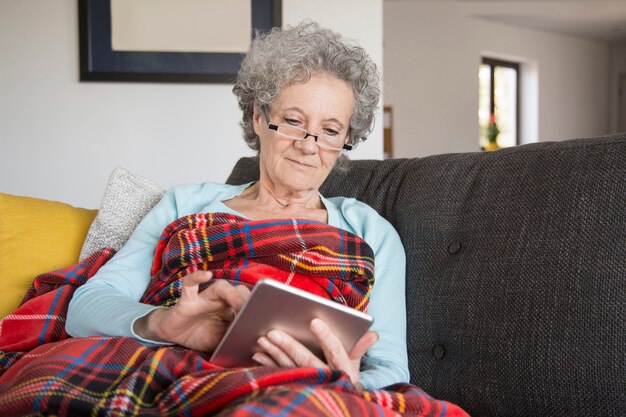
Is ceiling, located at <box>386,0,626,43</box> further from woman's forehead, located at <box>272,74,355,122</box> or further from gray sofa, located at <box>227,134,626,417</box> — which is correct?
gray sofa, located at <box>227,134,626,417</box>

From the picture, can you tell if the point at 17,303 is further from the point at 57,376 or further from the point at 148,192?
the point at 57,376

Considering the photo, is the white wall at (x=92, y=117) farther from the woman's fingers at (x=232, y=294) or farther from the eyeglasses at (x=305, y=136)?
the woman's fingers at (x=232, y=294)

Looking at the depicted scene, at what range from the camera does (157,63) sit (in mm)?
3045

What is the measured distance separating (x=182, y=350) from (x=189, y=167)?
6.69 feet

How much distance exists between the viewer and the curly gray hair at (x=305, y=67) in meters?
1.56

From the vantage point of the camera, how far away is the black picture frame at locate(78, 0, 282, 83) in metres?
3.03

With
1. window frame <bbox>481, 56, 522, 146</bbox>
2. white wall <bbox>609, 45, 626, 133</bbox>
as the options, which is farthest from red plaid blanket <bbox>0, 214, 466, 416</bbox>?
white wall <bbox>609, 45, 626, 133</bbox>

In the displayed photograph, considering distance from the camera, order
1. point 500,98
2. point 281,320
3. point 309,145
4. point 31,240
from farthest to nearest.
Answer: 1. point 500,98
2. point 31,240
3. point 309,145
4. point 281,320

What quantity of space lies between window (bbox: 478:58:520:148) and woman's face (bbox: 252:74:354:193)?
6.80 meters

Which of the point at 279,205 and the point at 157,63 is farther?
the point at 157,63

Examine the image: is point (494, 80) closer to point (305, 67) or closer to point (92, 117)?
point (92, 117)

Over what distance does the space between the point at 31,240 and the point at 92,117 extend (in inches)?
56.2

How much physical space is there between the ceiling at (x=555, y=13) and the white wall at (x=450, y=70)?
0.41 ft

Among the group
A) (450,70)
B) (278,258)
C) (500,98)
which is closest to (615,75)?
(500,98)
